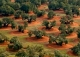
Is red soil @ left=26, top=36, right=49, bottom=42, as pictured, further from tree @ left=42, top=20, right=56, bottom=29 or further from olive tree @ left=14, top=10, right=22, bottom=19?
olive tree @ left=14, top=10, right=22, bottom=19

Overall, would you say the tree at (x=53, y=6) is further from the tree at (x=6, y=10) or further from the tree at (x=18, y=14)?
the tree at (x=6, y=10)

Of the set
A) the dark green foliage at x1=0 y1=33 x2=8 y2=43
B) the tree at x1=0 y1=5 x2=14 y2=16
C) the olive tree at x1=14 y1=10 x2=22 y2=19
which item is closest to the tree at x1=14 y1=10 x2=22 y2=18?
the olive tree at x1=14 y1=10 x2=22 y2=19

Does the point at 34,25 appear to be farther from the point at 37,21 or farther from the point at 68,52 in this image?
the point at 68,52

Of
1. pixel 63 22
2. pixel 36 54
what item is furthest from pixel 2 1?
pixel 36 54

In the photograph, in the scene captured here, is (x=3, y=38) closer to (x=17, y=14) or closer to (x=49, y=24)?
(x=49, y=24)

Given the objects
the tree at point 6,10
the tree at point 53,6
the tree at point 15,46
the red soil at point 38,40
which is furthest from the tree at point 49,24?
the tree at point 53,6

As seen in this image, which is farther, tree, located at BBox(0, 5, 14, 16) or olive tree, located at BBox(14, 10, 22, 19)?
tree, located at BBox(0, 5, 14, 16)

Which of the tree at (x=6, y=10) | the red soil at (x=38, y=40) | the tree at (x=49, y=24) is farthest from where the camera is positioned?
the tree at (x=6, y=10)

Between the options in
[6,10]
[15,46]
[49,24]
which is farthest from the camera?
[6,10]

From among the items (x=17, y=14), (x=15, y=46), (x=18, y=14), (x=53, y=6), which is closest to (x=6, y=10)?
(x=17, y=14)

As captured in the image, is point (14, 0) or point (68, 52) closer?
point (68, 52)

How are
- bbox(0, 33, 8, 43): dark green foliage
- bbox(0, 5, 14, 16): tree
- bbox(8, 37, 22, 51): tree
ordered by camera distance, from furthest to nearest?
bbox(0, 5, 14, 16): tree < bbox(0, 33, 8, 43): dark green foliage < bbox(8, 37, 22, 51): tree
